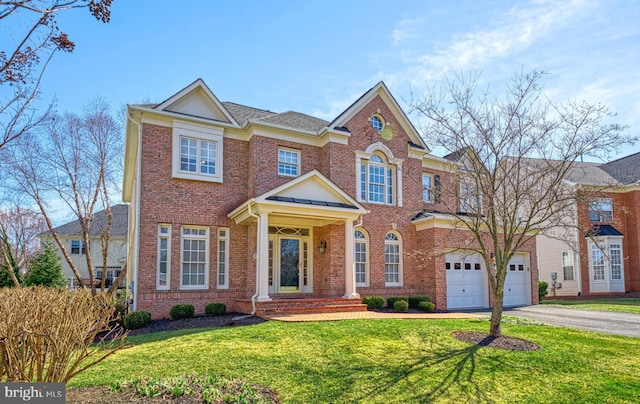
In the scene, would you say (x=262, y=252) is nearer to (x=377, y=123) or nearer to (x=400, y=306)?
(x=400, y=306)

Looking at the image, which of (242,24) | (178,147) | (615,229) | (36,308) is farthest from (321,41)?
(615,229)

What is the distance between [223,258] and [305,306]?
3552mm

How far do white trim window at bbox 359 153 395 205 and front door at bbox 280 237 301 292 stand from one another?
3460mm

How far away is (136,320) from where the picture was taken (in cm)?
1222

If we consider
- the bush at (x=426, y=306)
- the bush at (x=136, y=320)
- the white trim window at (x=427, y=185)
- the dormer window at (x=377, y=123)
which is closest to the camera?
the bush at (x=136, y=320)

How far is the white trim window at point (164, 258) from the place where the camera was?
13.9 metres

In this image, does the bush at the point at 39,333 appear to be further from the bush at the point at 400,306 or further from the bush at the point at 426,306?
the bush at the point at 426,306

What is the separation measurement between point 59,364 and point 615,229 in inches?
1185

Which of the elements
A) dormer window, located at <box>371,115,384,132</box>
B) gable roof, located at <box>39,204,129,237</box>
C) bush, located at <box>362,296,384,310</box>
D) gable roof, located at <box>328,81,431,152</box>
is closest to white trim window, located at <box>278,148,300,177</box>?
gable roof, located at <box>328,81,431,152</box>

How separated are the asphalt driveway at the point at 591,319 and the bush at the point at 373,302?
5058 millimetres

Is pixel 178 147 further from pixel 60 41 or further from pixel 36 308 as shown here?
pixel 36 308

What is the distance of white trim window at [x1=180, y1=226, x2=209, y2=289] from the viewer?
14.4 m

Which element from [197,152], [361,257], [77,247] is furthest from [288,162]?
[77,247]

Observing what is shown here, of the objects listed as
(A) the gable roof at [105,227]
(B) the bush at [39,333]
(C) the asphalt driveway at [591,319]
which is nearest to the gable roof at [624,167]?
(C) the asphalt driveway at [591,319]
